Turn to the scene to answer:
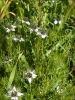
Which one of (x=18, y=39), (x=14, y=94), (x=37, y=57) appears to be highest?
(x=18, y=39)

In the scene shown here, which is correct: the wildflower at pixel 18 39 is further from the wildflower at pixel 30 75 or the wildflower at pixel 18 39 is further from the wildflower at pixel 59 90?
the wildflower at pixel 59 90

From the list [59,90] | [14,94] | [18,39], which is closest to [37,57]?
[18,39]

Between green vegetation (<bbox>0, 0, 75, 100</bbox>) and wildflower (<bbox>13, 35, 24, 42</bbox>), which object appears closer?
green vegetation (<bbox>0, 0, 75, 100</bbox>)

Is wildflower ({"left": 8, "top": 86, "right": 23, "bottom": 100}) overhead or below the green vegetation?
below

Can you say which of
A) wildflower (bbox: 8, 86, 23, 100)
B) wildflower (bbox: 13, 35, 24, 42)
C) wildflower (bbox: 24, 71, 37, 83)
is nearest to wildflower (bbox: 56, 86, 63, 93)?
wildflower (bbox: 24, 71, 37, 83)

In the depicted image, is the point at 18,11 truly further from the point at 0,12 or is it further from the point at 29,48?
the point at 29,48

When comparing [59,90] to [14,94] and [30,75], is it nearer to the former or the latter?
[30,75]

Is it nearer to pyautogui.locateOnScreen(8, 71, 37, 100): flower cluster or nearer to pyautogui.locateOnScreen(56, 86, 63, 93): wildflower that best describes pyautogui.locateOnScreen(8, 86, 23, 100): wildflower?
pyautogui.locateOnScreen(8, 71, 37, 100): flower cluster

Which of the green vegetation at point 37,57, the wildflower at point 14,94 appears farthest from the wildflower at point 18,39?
the wildflower at point 14,94

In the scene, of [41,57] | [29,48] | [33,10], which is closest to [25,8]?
[33,10]

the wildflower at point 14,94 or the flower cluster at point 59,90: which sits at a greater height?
the flower cluster at point 59,90

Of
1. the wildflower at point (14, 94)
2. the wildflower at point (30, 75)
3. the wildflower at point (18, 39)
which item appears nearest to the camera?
the wildflower at point (14, 94)

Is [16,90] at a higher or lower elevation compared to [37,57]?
lower
